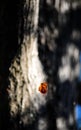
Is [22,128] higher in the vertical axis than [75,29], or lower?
lower

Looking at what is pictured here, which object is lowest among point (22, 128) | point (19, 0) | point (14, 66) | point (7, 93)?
point (22, 128)

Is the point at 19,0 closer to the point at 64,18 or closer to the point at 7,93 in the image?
the point at 64,18

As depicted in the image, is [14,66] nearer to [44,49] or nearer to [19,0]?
[44,49]

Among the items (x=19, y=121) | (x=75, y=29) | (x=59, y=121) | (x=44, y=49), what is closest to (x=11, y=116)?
(x=19, y=121)

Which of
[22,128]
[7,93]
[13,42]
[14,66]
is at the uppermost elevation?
[13,42]

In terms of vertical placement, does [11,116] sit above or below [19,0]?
below
